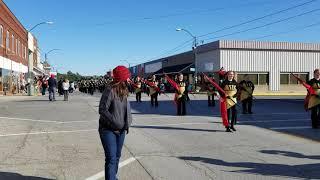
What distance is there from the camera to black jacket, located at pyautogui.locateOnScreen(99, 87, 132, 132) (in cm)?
635

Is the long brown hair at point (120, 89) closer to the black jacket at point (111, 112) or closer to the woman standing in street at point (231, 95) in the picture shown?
the black jacket at point (111, 112)

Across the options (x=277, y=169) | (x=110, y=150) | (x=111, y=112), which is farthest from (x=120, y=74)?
(x=277, y=169)

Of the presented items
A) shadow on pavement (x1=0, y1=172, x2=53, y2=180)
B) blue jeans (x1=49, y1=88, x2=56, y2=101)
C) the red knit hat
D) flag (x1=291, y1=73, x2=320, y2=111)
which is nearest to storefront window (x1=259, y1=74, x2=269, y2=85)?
blue jeans (x1=49, y1=88, x2=56, y2=101)

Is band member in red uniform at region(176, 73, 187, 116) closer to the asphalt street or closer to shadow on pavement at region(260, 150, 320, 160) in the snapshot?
the asphalt street

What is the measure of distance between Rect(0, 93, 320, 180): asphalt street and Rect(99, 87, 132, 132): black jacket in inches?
55.5

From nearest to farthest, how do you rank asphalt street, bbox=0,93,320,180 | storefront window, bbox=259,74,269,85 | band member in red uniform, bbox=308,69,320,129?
asphalt street, bbox=0,93,320,180 < band member in red uniform, bbox=308,69,320,129 < storefront window, bbox=259,74,269,85

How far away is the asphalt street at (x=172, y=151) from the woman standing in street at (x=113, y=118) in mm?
1184

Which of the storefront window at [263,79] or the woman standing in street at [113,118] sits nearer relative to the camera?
the woman standing in street at [113,118]

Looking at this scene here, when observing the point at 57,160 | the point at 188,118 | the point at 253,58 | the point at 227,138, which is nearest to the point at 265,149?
the point at 227,138

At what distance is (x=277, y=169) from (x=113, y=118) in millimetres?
3190

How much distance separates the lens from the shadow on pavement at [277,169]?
25.2ft

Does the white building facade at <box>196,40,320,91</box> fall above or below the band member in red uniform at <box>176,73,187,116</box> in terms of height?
above

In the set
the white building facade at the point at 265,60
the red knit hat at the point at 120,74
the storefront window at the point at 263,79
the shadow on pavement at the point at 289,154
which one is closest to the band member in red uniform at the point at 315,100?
the shadow on pavement at the point at 289,154

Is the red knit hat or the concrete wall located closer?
the red knit hat
